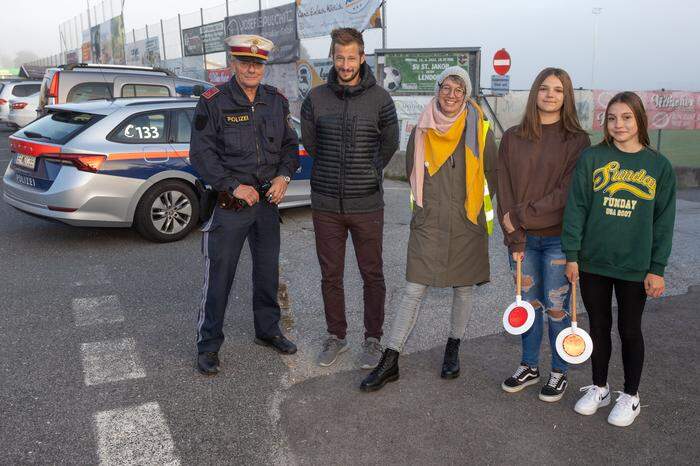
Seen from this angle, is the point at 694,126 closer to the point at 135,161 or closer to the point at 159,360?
the point at 135,161

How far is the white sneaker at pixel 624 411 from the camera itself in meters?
3.20

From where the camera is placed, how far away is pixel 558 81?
3115mm

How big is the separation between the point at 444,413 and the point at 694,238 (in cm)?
521

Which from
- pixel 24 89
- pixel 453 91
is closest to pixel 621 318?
pixel 453 91

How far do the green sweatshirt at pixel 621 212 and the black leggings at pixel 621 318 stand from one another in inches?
3.2

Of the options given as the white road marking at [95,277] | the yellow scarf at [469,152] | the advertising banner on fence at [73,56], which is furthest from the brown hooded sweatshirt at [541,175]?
the advertising banner on fence at [73,56]

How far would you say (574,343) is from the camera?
332cm

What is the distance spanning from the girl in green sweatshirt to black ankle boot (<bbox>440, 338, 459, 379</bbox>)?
838 millimetres

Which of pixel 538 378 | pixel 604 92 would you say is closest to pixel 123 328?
pixel 538 378

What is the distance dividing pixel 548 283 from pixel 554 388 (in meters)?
0.61

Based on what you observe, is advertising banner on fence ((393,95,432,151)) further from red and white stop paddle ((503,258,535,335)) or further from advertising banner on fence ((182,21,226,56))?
red and white stop paddle ((503,258,535,335))

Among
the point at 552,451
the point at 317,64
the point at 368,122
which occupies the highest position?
the point at 317,64

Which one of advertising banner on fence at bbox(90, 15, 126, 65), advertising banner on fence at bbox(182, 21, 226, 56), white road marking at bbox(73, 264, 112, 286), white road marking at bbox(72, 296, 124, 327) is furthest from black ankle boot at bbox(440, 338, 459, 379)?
advertising banner on fence at bbox(90, 15, 126, 65)

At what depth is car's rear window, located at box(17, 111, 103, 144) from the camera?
253 inches
